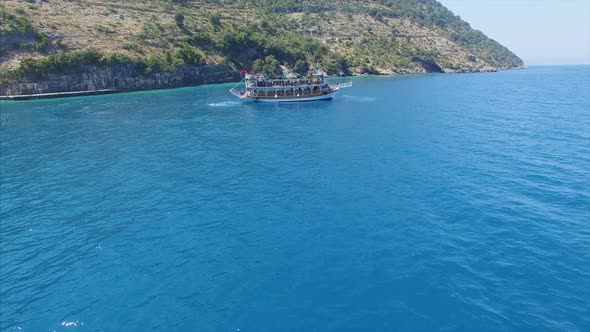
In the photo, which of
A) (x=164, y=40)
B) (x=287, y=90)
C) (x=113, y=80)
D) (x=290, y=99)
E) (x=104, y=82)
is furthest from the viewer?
(x=164, y=40)

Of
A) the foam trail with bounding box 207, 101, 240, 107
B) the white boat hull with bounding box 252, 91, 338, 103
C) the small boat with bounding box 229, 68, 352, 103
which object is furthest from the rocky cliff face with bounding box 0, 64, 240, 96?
the white boat hull with bounding box 252, 91, 338, 103

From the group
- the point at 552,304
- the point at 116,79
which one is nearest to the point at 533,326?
the point at 552,304

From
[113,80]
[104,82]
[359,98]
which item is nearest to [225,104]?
[359,98]

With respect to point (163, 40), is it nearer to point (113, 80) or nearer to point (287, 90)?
point (113, 80)

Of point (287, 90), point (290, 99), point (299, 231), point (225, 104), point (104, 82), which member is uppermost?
point (104, 82)

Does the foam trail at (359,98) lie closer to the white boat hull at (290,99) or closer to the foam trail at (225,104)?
the white boat hull at (290,99)
